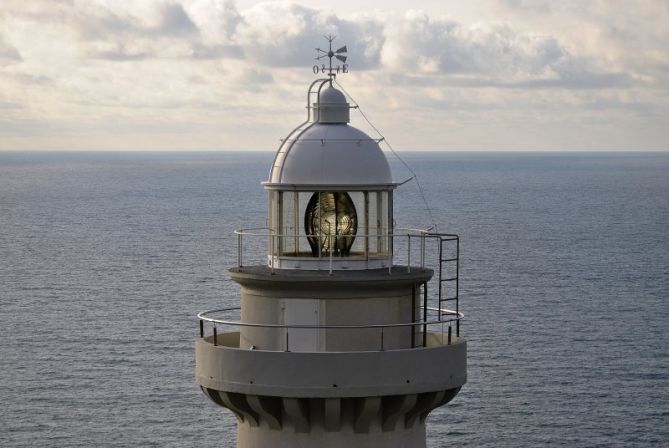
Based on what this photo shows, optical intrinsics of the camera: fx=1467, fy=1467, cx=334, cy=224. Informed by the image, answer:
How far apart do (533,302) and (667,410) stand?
3485 centimetres

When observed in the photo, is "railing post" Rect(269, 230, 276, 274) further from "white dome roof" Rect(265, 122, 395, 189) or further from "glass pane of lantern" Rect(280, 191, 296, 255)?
"white dome roof" Rect(265, 122, 395, 189)

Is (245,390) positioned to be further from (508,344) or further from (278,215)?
(508,344)

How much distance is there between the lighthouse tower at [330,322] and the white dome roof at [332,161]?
0.01 meters

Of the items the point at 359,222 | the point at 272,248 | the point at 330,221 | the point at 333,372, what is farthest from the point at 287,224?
the point at 333,372

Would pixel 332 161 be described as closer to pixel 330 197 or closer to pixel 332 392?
pixel 330 197

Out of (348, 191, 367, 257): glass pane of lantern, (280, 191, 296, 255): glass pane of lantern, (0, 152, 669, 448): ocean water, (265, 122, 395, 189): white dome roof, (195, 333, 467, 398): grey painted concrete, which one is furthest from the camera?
(0, 152, 669, 448): ocean water

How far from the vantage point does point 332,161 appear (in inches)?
622

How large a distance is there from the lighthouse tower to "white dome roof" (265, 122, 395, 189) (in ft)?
0.04

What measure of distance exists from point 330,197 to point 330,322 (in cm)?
141

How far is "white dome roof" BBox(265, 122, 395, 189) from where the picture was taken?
51.6ft

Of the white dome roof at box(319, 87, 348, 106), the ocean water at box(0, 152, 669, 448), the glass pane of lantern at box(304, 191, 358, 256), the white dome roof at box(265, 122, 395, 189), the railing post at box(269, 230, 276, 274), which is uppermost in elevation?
the white dome roof at box(319, 87, 348, 106)

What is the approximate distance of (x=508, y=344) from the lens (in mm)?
91562

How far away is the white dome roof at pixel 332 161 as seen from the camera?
15742 mm

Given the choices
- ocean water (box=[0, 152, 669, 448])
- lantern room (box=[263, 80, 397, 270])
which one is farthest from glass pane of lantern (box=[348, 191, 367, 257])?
ocean water (box=[0, 152, 669, 448])
